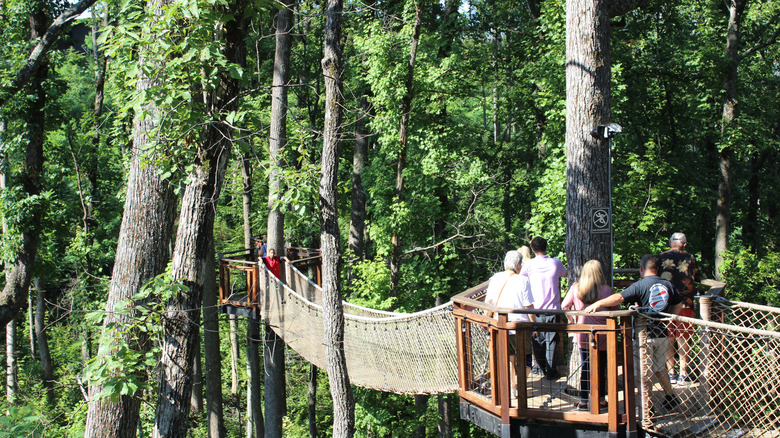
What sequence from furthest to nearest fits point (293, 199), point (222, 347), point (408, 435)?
point (222, 347) < point (408, 435) < point (293, 199)

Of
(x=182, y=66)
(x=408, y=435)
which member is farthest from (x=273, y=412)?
(x=182, y=66)

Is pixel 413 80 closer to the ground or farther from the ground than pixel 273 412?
farther from the ground

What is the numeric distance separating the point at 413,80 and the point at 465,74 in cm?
105

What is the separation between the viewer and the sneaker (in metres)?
3.25

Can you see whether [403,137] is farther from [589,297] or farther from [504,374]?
[504,374]

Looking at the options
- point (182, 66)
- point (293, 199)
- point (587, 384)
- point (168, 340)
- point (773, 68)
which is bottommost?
point (587, 384)

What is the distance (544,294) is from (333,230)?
A: 1.76m

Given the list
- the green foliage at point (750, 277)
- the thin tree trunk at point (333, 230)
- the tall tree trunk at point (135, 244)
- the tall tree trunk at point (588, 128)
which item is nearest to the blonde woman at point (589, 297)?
the tall tree trunk at point (588, 128)

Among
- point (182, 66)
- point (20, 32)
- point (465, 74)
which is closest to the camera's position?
point (182, 66)

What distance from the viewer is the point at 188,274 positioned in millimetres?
3924

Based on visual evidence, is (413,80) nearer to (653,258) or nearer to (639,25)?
(639,25)

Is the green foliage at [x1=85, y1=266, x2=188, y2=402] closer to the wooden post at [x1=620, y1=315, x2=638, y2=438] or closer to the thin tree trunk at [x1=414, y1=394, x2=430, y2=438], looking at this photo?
the wooden post at [x1=620, y1=315, x2=638, y2=438]

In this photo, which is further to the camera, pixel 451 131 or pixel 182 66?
pixel 451 131

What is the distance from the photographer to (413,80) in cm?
Result: 962
